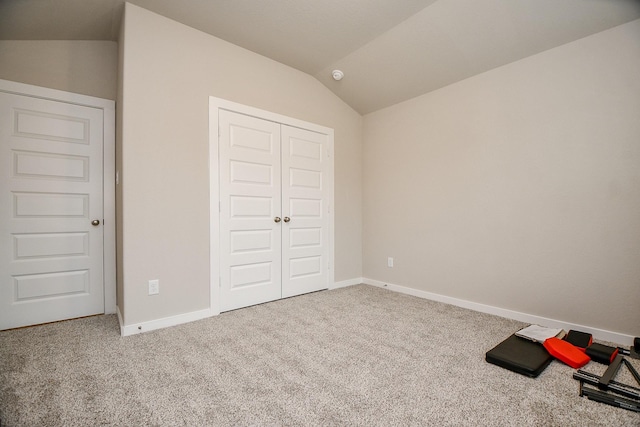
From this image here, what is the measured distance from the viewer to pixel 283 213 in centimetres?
342

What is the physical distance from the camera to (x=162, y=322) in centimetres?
255

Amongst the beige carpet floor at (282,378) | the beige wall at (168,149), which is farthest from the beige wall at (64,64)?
the beige carpet floor at (282,378)

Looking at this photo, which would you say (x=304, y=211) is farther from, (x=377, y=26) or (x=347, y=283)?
(x=377, y=26)

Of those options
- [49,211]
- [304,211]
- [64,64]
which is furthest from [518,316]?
[64,64]

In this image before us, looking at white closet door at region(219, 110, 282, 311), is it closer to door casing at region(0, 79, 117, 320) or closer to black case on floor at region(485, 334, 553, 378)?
door casing at region(0, 79, 117, 320)

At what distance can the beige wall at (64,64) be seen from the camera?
97.5 inches

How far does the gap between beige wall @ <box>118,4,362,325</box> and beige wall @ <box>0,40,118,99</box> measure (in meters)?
0.69

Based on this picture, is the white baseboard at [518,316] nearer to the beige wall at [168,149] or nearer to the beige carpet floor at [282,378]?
the beige carpet floor at [282,378]

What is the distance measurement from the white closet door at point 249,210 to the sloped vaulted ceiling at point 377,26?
863mm

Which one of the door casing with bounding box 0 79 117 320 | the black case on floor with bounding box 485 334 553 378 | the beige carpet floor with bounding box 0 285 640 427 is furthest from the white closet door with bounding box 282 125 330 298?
the black case on floor with bounding box 485 334 553 378

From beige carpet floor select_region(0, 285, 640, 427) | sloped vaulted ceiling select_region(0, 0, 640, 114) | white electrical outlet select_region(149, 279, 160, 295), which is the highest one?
sloped vaulted ceiling select_region(0, 0, 640, 114)

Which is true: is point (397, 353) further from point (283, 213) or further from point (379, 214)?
point (379, 214)

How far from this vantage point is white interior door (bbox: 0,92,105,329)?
2490 mm

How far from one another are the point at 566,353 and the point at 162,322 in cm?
314
